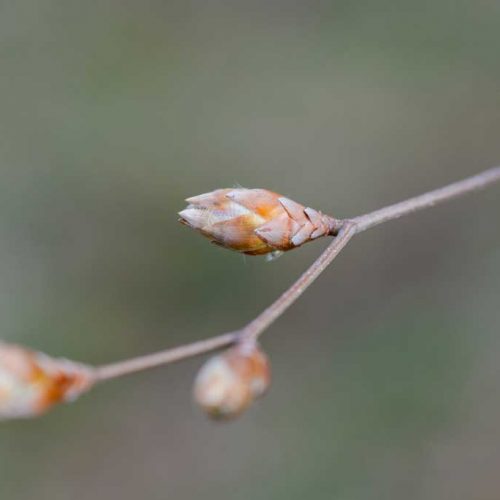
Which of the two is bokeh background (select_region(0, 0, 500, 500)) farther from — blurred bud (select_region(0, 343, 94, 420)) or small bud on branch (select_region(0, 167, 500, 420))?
blurred bud (select_region(0, 343, 94, 420))

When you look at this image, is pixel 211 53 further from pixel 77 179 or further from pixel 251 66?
pixel 77 179

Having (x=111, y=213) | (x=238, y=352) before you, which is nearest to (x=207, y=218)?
(x=238, y=352)

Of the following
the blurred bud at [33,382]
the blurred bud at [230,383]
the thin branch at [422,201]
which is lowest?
the blurred bud at [230,383]

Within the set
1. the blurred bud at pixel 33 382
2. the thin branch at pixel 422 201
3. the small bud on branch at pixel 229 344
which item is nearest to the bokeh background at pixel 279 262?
the thin branch at pixel 422 201

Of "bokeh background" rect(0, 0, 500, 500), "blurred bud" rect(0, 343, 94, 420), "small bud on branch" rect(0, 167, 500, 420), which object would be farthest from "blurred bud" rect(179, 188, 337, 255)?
"bokeh background" rect(0, 0, 500, 500)

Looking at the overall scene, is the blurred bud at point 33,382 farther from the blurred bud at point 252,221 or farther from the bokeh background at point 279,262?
the bokeh background at point 279,262

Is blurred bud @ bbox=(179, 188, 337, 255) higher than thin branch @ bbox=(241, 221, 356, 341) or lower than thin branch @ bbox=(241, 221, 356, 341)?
higher

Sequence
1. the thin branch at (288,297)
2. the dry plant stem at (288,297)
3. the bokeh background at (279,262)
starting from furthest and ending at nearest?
the bokeh background at (279,262)
the thin branch at (288,297)
the dry plant stem at (288,297)
